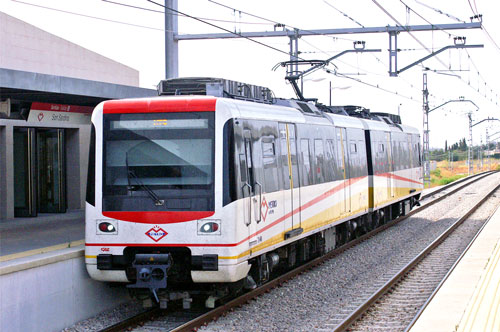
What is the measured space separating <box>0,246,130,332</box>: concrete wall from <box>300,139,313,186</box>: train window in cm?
403

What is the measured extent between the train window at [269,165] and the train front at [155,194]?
1.41 metres

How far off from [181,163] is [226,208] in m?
0.88

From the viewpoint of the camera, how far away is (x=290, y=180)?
39.7 ft

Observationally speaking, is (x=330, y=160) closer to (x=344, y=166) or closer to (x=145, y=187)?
(x=344, y=166)

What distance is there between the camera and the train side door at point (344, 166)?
15.9m

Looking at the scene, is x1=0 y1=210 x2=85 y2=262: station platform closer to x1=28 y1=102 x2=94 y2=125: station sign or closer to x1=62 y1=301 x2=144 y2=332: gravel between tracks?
x1=62 y1=301 x2=144 y2=332: gravel between tracks

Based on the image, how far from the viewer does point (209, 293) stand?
1006 cm

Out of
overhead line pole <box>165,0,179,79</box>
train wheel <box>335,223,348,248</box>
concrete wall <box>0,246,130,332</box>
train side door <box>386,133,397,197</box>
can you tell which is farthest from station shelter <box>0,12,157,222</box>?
train side door <box>386,133,397,197</box>

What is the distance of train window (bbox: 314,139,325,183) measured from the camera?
45.2ft

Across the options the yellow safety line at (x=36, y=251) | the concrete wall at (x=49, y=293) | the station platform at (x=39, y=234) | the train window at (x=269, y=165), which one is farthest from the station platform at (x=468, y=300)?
the station platform at (x=39, y=234)

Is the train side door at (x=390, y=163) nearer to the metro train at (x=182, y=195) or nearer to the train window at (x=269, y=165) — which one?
the train window at (x=269, y=165)

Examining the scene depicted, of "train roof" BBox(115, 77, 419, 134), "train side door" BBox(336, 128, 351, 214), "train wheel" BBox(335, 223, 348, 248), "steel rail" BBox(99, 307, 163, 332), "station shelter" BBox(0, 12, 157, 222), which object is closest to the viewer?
"steel rail" BBox(99, 307, 163, 332)

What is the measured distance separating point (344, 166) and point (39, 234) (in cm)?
662

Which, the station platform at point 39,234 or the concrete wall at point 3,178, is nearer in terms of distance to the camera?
the station platform at point 39,234
